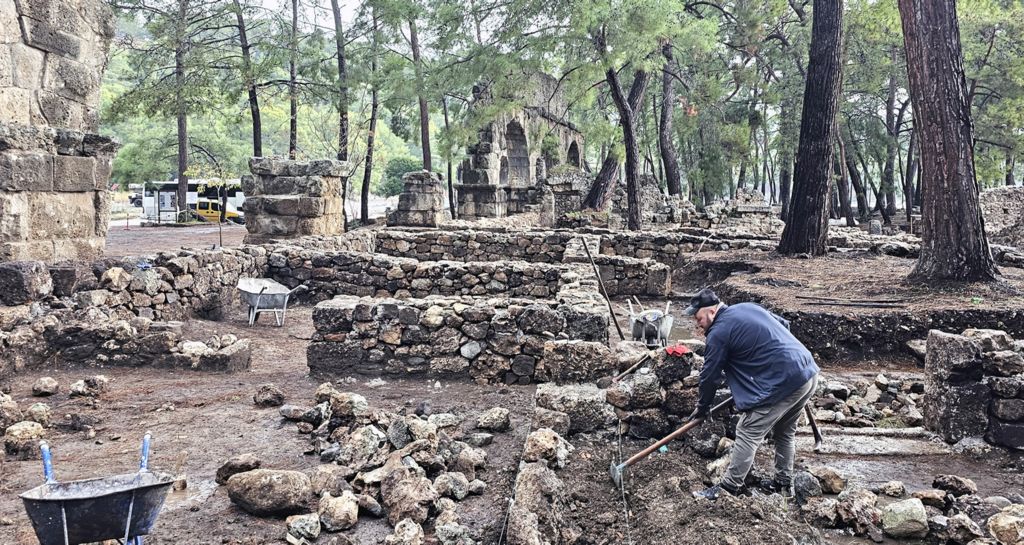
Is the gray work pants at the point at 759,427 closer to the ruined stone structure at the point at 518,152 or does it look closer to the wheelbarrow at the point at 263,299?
the wheelbarrow at the point at 263,299

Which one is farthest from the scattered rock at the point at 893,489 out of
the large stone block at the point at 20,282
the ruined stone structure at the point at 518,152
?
the ruined stone structure at the point at 518,152

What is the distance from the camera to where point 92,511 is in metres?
2.64

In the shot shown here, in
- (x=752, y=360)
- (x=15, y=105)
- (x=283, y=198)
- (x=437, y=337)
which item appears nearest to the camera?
(x=752, y=360)

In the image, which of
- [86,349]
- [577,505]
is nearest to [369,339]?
[86,349]

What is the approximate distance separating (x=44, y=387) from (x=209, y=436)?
1.85 m

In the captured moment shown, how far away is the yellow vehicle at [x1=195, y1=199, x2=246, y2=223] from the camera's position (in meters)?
30.5

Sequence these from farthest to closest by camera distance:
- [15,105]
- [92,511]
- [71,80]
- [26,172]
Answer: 1. [71,80]
2. [15,105]
3. [26,172]
4. [92,511]

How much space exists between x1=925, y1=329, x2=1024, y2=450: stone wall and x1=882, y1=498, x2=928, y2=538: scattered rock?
5.49 ft

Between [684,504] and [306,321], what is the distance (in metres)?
6.62

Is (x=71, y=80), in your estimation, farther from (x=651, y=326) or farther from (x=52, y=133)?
(x=651, y=326)

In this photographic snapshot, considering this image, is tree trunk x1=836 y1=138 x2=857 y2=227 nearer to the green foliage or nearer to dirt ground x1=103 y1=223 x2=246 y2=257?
dirt ground x1=103 y1=223 x2=246 y2=257

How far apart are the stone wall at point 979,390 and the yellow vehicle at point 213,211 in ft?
95.9

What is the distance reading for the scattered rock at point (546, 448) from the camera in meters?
3.99

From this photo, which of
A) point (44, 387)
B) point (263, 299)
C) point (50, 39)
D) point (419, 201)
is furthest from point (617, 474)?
point (419, 201)
